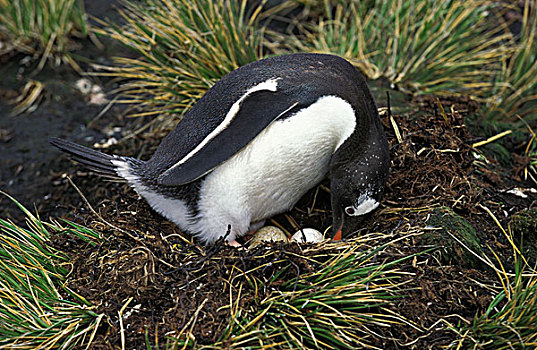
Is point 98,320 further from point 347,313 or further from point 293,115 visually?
point 293,115

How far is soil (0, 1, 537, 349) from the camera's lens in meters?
2.14

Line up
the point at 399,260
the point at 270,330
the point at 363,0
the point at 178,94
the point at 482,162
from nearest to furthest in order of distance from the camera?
the point at 270,330 → the point at 399,260 → the point at 482,162 → the point at 178,94 → the point at 363,0

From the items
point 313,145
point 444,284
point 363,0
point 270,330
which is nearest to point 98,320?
point 270,330

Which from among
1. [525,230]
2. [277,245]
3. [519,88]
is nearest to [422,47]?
[519,88]

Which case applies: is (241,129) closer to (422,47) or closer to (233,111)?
(233,111)

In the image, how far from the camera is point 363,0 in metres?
4.74

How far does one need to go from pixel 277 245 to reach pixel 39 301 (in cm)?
99

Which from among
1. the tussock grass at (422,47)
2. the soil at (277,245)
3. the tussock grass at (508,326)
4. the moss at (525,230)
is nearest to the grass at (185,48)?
the soil at (277,245)

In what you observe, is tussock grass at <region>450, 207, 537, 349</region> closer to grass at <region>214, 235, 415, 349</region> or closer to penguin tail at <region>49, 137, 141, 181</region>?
grass at <region>214, 235, 415, 349</region>

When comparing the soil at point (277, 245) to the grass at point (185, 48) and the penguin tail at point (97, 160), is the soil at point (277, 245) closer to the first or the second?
the penguin tail at point (97, 160)

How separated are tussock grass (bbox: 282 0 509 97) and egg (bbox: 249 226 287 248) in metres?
1.51

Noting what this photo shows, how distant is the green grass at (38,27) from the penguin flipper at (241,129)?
2.93 metres

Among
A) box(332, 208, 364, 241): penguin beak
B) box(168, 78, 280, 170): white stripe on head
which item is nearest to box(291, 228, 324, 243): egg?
box(332, 208, 364, 241): penguin beak

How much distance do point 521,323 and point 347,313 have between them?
0.63 meters
